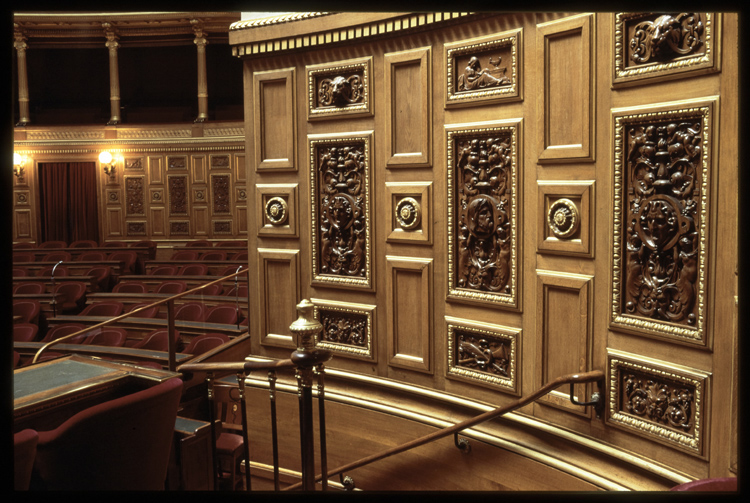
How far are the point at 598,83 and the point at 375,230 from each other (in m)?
1.30

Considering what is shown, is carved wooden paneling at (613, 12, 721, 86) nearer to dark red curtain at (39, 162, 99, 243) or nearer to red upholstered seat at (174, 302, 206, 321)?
red upholstered seat at (174, 302, 206, 321)

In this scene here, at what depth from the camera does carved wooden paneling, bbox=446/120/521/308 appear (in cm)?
260

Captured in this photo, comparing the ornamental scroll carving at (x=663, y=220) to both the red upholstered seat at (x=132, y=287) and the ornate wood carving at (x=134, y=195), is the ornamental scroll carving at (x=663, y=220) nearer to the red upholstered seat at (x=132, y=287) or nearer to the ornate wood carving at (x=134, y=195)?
the red upholstered seat at (x=132, y=287)

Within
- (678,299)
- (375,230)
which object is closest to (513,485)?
(678,299)

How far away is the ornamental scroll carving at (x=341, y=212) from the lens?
10.3 ft

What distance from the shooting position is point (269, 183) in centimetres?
345

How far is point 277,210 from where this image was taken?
3410 mm

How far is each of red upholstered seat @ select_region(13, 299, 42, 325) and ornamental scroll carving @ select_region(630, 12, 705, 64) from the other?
6608mm

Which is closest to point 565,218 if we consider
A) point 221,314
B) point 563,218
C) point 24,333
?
point 563,218

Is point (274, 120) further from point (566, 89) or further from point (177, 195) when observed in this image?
point (177, 195)

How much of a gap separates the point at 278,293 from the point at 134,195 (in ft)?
30.8

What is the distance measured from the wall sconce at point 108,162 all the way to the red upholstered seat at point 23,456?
10950 millimetres

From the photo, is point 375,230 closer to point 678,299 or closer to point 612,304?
point 612,304

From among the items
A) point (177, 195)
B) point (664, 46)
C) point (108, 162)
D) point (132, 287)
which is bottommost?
point (132, 287)
